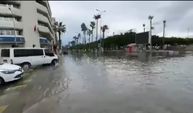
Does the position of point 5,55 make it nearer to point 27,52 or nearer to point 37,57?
point 27,52

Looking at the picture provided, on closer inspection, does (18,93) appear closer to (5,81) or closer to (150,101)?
(5,81)

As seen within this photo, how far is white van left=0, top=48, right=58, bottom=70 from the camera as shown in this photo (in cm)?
2242

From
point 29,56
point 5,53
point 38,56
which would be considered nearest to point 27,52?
point 29,56

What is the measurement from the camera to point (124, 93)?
35.2 feet

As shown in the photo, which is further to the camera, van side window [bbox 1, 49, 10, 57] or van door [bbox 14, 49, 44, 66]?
van door [bbox 14, 49, 44, 66]

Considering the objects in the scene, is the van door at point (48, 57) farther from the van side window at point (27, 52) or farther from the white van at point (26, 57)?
the van side window at point (27, 52)

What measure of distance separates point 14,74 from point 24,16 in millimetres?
40740

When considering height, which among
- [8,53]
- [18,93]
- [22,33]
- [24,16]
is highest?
[24,16]

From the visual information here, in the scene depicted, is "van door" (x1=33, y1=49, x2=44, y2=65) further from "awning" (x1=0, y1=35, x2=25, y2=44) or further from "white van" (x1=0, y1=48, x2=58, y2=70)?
"awning" (x1=0, y1=35, x2=25, y2=44)

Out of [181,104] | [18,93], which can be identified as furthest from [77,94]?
[181,104]

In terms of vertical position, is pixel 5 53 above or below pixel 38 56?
above

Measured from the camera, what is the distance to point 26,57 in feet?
78.5

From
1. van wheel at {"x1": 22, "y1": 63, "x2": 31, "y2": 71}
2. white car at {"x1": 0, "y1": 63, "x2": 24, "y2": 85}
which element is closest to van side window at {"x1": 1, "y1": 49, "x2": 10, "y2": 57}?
van wheel at {"x1": 22, "y1": 63, "x2": 31, "y2": 71}

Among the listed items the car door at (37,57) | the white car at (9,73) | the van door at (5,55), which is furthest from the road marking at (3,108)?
the car door at (37,57)
